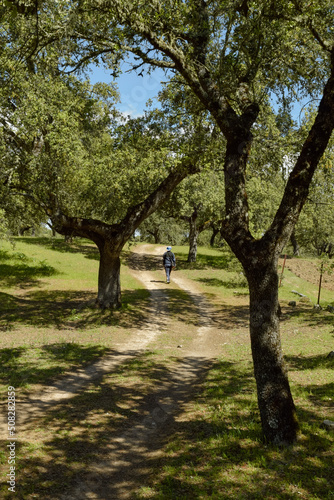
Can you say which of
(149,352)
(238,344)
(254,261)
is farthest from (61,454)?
(238,344)

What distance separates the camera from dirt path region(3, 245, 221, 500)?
5.45 m

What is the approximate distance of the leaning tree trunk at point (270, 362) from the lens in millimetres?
6090

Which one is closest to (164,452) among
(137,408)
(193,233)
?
(137,408)

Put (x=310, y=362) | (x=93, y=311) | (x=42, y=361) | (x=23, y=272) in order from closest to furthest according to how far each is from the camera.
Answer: (x=42, y=361), (x=310, y=362), (x=93, y=311), (x=23, y=272)

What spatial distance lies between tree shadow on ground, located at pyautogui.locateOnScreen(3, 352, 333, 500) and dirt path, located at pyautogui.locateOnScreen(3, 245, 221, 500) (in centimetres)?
2

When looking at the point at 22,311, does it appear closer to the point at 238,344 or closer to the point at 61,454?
the point at 238,344

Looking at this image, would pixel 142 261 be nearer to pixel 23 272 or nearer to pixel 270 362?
pixel 23 272

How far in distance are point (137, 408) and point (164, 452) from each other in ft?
6.59

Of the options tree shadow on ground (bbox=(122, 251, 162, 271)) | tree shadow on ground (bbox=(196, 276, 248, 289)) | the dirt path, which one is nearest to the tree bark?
tree shadow on ground (bbox=(122, 251, 162, 271))

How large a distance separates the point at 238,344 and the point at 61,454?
30.3 ft

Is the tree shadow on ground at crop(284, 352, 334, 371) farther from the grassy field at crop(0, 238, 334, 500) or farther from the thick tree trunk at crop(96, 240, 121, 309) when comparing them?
the thick tree trunk at crop(96, 240, 121, 309)

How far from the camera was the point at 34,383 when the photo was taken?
9039 mm

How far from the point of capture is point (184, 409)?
8.05 meters

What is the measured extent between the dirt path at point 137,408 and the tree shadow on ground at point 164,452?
2 cm
